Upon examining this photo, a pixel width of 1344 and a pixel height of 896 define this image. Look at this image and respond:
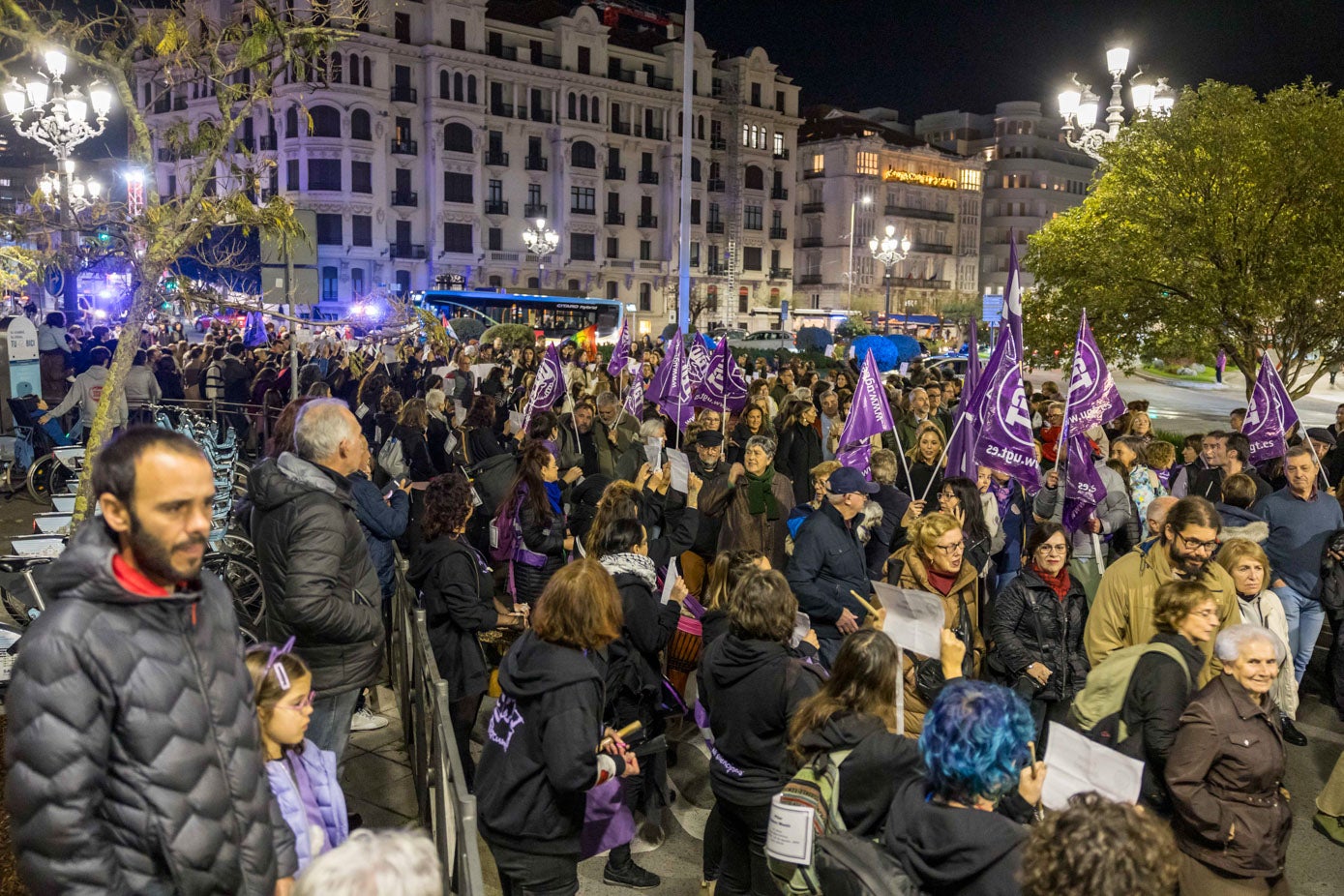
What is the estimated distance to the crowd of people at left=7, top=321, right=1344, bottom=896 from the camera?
2357 mm

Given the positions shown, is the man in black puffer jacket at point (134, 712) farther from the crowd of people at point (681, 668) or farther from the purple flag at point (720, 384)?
the purple flag at point (720, 384)

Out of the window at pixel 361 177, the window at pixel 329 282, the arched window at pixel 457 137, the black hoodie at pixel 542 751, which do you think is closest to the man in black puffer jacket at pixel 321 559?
the black hoodie at pixel 542 751

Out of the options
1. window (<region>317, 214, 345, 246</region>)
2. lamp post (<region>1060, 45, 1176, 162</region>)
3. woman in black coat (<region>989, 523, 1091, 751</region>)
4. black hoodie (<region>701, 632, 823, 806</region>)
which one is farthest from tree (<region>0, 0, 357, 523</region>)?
window (<region>317, 214, 345, 246</region>)

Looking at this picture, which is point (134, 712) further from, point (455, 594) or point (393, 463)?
point (393, 463)

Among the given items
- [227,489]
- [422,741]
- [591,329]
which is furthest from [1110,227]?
[591,329]

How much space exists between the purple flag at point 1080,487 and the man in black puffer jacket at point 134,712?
683 cm

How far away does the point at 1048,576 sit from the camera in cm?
562

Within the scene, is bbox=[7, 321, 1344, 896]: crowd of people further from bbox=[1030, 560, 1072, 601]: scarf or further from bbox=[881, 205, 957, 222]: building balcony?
bbox=[881, 205, 957, 222]: building balcony

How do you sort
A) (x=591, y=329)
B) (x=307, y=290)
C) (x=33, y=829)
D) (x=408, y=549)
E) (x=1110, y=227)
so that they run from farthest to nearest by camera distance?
(x=591, y=329) < (x=1110, y=227) < (x=307, y=290) < (x=408, y=549) < (x=33, y=829)

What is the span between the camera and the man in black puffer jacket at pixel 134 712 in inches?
88.5

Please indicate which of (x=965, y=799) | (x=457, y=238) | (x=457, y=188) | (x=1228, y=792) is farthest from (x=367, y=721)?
(x=457, y=188)

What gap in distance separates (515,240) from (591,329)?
25981 mm

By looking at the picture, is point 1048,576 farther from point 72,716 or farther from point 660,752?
point 72,716

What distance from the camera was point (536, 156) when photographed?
214ft
